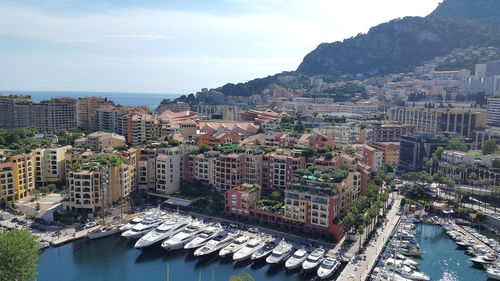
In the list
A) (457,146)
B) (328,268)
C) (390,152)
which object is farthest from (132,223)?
(457,146)

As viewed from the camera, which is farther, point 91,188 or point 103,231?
point 91,188

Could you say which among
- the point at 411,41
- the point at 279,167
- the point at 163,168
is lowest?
the point at 163,168

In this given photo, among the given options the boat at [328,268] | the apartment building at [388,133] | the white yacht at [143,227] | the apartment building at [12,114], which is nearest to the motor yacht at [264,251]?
the boat at [328,268]

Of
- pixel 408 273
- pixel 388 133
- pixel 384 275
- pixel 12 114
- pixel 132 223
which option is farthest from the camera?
pixel 12 114

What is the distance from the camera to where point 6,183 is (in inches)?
1836

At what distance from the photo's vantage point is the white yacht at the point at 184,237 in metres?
39.2

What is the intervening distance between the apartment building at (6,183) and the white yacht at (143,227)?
15694 millimetres

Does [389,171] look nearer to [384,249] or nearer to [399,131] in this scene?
[399,131]

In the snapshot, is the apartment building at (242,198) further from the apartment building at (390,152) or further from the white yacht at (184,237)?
the apartment building at (390,152)

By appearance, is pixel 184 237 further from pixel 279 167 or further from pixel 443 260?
pixel 443 260

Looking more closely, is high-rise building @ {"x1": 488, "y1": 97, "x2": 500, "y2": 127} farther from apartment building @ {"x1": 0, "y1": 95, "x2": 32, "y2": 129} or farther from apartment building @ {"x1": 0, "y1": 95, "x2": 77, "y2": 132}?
apartment building @ {"x1": 0, "y1": 95, "x2": 32, "y2": 129}

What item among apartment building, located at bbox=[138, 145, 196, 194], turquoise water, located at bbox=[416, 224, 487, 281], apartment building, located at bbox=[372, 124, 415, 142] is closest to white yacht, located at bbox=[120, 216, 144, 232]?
apartment building, located at bbox=[138, 145, 196, 194]

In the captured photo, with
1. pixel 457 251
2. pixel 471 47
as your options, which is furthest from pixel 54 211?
pixel 471 47

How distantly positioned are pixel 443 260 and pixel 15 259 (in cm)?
3514
